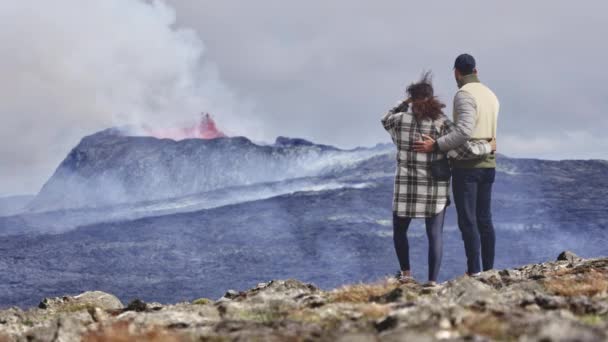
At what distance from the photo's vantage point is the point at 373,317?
7680 millimetres

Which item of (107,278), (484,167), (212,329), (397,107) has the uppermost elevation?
(397,107)

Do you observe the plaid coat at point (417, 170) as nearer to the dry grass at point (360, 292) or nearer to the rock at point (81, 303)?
the dry grass at point (360, 292)

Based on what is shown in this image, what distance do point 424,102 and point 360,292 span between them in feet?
9.23

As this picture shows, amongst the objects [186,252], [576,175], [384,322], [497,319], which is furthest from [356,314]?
[576,175]

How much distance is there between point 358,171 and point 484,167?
162871 millimetres

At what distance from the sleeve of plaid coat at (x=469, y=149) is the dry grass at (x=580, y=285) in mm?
1784

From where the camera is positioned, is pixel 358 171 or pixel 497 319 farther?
pixel 358 171

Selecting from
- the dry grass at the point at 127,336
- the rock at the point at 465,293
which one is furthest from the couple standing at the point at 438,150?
the dry grass at the point at 127,336

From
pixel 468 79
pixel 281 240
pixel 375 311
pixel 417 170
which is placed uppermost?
pixel 468 79

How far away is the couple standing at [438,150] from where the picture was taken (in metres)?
11.0

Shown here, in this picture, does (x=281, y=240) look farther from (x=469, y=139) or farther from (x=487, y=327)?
(x=487, y=327)

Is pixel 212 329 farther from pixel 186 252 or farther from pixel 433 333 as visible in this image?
pixel 186 252

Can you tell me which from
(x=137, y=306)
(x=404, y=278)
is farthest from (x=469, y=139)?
(x=137, y=306)

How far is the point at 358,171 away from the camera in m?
174
